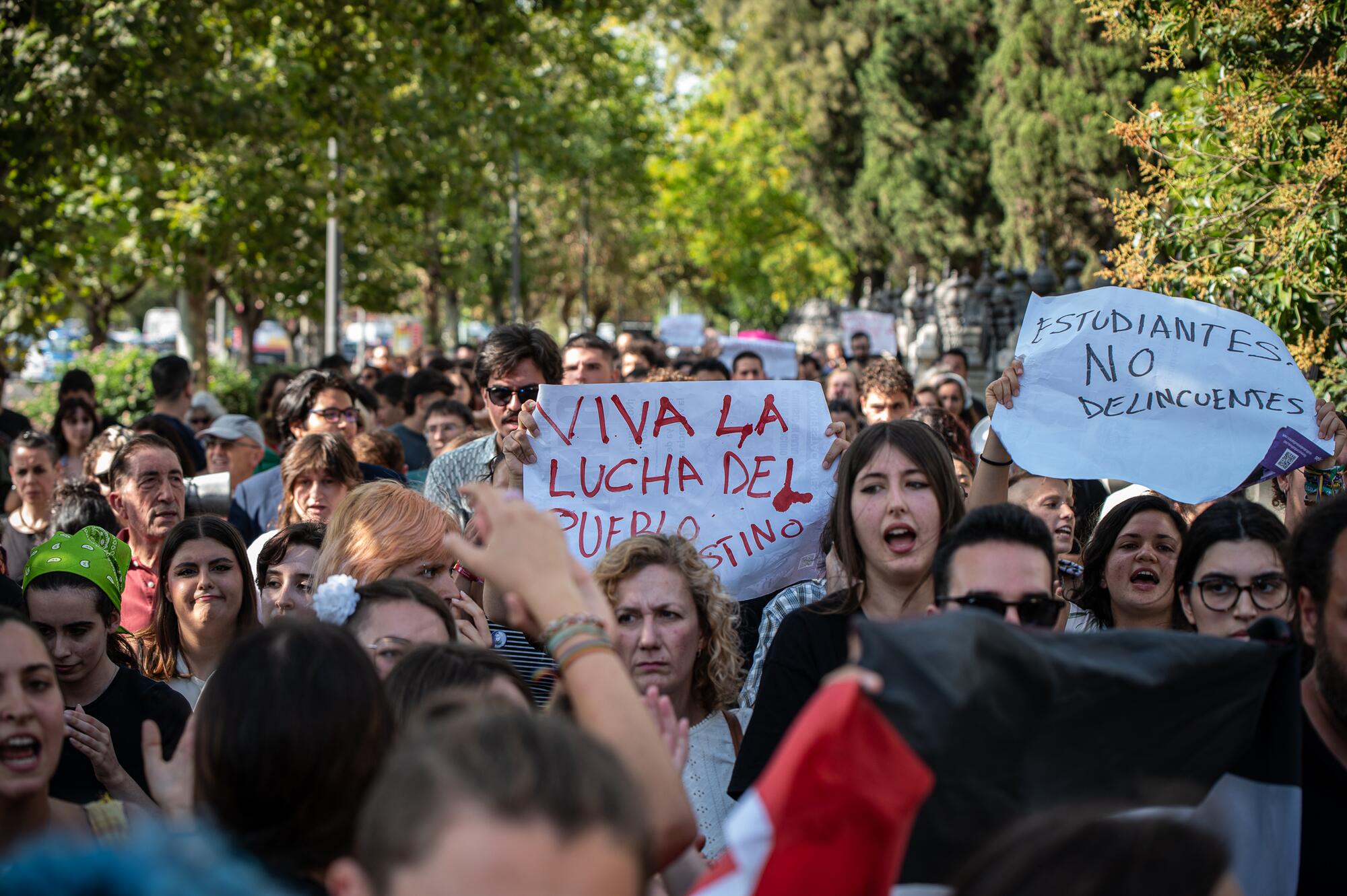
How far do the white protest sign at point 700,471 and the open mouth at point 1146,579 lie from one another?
1078 mm

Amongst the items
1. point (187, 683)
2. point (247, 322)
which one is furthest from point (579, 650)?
point (247, 322)

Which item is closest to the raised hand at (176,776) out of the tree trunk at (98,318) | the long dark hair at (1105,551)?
the long dark hair at (1105,551)

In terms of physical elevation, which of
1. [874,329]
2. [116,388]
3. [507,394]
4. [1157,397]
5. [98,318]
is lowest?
[1157,397]

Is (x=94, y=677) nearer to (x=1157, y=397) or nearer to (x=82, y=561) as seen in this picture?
(x=82, y=561)

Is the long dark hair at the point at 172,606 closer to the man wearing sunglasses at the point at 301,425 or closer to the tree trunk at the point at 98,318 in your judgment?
the man wearing sunglasses at the point at 301,425

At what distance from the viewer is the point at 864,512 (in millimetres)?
3965

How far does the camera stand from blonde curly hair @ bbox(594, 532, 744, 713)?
4.02m

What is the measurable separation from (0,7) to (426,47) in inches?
172

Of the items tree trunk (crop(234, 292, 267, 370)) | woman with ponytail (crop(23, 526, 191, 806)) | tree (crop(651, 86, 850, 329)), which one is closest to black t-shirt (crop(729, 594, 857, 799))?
woman with ponytail (crop(23, 526, 191, 806))

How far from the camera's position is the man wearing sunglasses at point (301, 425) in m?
7.02

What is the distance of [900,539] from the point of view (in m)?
3.92

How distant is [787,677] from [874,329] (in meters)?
21.0

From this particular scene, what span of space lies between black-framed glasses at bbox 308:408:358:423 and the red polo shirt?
1798 millimetres

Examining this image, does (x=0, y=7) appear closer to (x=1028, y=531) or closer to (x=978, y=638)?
(x=1028, y=531)
